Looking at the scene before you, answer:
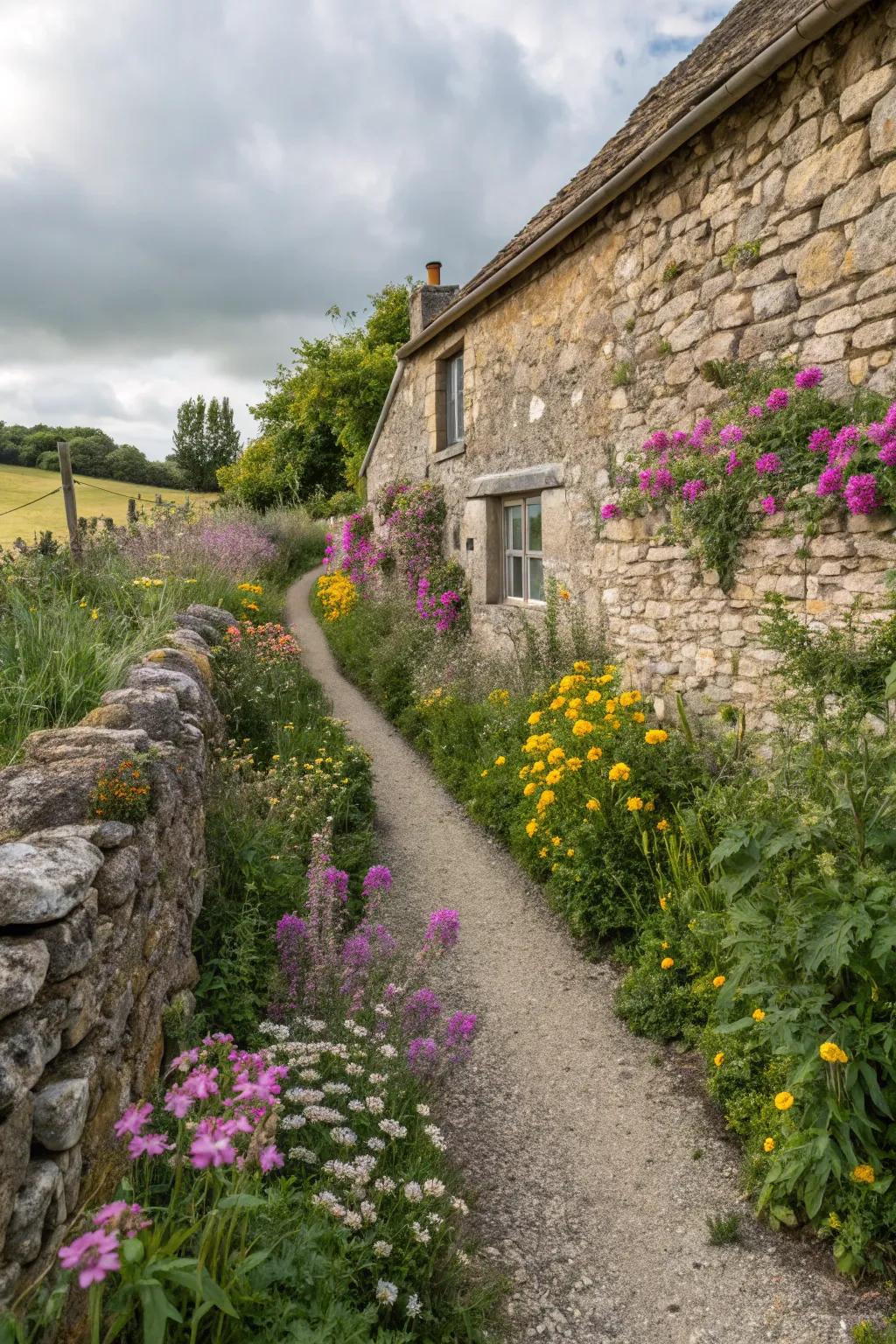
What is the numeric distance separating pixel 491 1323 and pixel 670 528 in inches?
189

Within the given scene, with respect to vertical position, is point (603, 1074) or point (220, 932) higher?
point (220, 932)

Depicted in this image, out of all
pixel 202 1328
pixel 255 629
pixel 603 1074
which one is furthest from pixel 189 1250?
pixel 255 629

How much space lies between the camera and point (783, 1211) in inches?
110

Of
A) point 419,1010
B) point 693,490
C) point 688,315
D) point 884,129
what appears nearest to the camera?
point 419,1010

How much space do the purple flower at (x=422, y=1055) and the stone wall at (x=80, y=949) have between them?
90 centimetres

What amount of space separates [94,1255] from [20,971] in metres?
0.68

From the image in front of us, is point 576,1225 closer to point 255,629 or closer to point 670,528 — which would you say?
point 670,528

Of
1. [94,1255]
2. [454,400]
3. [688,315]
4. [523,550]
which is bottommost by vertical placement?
[94,1255]

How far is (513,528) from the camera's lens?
8.98 meters

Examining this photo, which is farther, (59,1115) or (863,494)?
(863,494)

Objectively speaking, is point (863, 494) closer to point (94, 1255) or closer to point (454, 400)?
point (94, 1255)

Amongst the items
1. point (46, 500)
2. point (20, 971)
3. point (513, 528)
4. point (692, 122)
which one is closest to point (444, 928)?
point (20, 971)

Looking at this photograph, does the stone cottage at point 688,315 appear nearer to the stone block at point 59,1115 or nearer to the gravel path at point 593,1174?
the gravel path at point 593,1174

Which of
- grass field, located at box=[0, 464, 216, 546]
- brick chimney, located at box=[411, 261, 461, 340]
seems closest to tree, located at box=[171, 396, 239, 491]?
grass field, located at box=[0, 464, 216, 546]
